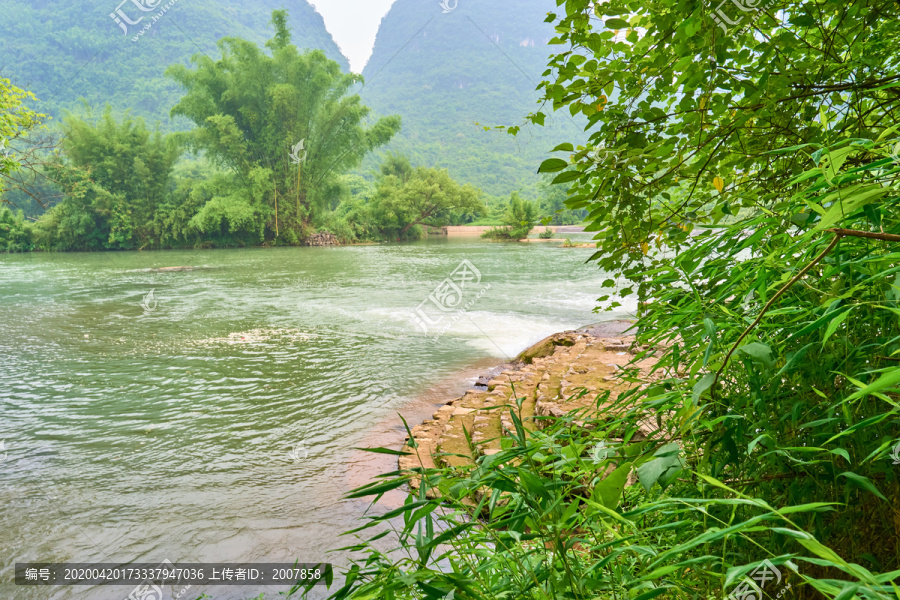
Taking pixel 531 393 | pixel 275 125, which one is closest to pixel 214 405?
pixel 531 393

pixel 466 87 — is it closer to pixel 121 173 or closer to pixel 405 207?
pixel 405 207

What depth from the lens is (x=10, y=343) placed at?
8.56 meters

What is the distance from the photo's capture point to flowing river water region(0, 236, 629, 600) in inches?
131

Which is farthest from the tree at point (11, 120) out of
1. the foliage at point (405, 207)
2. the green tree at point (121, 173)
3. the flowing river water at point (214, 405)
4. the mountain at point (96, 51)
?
the mountain at point (96, 51)

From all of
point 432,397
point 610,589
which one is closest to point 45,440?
point 432,397

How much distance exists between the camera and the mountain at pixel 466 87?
7906 centimetres

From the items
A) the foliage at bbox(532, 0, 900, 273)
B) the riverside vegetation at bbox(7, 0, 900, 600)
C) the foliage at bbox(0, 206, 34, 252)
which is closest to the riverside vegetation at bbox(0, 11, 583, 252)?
the foliage at bbox(0, 206, 34, 252)

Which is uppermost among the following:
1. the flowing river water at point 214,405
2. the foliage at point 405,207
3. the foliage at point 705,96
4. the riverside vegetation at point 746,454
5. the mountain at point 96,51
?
the mountain at point 96,51

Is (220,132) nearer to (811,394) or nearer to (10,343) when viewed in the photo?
(10,343)

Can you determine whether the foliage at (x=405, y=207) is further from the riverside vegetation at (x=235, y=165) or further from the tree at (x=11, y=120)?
the tree at (x=11, y=120)

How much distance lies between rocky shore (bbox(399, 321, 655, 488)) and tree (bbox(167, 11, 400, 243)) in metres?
32.6

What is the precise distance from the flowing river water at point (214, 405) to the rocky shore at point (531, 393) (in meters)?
0.45

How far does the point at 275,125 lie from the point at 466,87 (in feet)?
249

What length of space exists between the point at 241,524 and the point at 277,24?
4330cm
